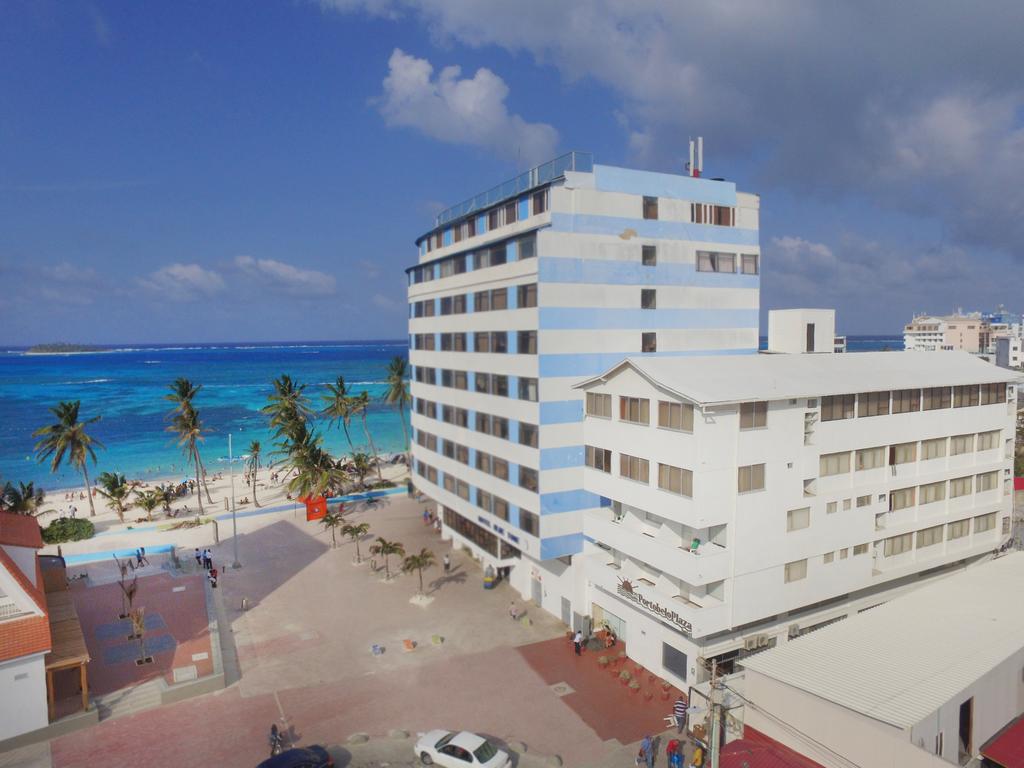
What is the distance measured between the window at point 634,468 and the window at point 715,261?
13.7 metres

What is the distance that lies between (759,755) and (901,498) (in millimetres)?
18232

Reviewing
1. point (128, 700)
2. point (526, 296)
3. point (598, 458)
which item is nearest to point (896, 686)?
point (598, 458)

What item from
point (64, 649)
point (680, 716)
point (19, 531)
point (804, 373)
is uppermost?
point (804, 373)

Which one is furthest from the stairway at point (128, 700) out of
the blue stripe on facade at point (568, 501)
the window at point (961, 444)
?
the window at point (961, 444)

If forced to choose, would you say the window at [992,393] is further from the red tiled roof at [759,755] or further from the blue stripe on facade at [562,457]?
the red tiled roof at [759,755]

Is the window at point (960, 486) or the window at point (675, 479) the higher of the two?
the window at point (675, 479)

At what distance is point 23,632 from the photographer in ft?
85.8

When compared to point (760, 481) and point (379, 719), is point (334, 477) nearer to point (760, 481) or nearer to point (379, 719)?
point (379, 719)

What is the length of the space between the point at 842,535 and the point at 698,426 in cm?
1112

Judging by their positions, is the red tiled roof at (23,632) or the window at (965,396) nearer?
the red tiled roof at (23,632)

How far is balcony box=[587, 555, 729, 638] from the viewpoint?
2783 centimetres

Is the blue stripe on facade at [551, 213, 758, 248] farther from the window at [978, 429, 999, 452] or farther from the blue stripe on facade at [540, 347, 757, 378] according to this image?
the window at [978, 429, 999, 452]

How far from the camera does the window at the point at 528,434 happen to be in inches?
1390

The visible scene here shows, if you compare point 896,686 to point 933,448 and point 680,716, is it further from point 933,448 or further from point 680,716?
point 933,448
